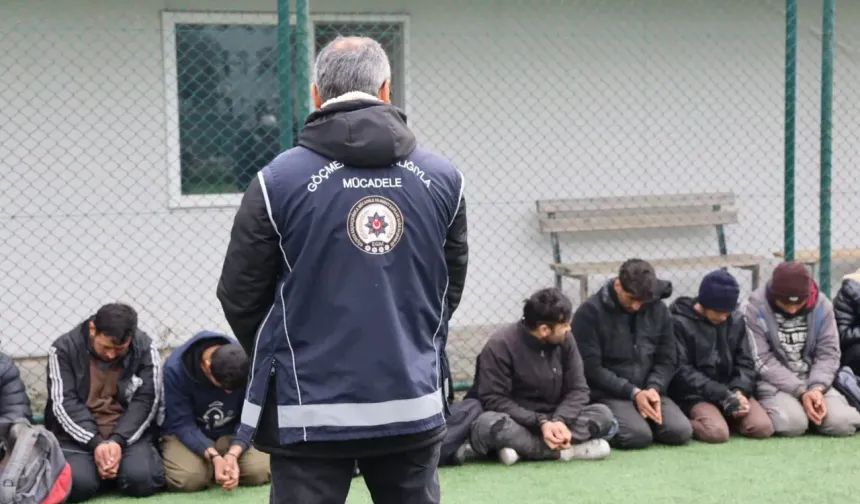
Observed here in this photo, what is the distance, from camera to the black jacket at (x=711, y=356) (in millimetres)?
6020

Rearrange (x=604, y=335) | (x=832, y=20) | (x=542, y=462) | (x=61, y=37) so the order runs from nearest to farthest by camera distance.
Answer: (x=542, y=462) → (x=604, y=335) → (x=832, y=20) → (x=61, y=37)

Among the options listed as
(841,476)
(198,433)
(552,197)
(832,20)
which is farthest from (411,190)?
(552,197)

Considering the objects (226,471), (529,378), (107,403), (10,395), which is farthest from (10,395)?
(529,378)

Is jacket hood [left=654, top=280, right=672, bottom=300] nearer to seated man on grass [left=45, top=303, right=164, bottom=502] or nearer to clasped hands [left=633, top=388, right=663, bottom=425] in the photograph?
clasped hands [left=633, top=388, right=663, bottom=425]

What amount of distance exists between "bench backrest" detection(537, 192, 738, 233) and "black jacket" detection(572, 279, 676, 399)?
2.18 metres

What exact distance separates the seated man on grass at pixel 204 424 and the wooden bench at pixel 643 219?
3.39m

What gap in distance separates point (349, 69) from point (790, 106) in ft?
14.4

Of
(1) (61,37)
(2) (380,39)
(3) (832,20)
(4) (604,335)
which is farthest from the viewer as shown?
(2) (380,39)

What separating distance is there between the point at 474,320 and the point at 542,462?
2636mm

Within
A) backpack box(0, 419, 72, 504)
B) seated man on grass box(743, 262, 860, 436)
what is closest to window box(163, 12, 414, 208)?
backpack box(0, 419, 72, 504)

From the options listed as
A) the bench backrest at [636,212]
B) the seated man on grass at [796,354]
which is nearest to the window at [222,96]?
the bench backrest at [636,212]

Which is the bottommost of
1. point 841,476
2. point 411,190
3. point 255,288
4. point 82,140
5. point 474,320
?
point 841,476

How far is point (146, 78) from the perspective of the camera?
724 centimetres

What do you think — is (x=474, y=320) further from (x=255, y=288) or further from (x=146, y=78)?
(x=255, y=288)
